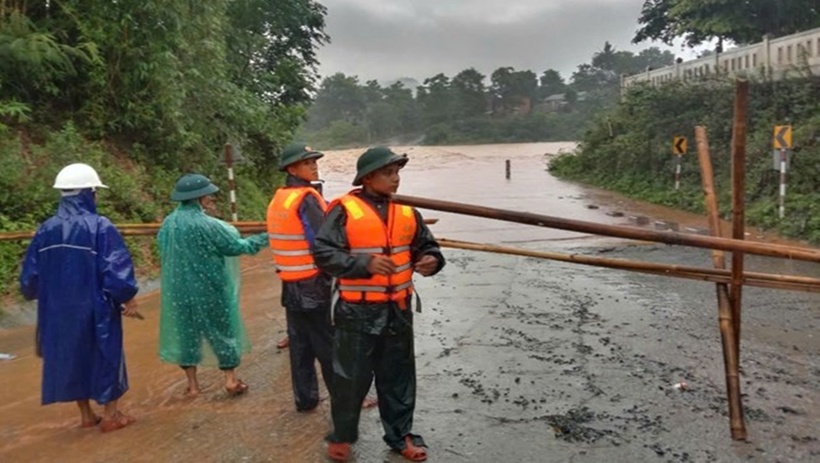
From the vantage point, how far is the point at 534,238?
43.8 ft

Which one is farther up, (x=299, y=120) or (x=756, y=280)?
(x=299, y=120)

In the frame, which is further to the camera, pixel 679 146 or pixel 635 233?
pixel 679 146

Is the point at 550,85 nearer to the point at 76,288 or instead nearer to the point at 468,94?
the point at 468,94

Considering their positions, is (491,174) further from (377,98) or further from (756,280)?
(377,98)

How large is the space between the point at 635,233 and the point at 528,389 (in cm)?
179

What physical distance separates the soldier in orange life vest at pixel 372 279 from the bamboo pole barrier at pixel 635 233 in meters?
0.15

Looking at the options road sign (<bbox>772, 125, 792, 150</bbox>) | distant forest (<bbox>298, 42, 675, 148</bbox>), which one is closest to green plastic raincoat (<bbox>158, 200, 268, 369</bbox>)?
road sign (<bbox>772, 125, 792, 150</bbox>)

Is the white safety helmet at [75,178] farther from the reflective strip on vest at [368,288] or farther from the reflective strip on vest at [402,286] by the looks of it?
the reflective strip on vest at [402,286]

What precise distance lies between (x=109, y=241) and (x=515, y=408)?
2.79 m

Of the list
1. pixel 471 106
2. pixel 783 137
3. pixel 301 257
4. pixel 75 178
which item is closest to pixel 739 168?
pixel 301 257

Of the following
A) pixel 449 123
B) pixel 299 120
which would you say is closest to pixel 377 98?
pixel 449 123

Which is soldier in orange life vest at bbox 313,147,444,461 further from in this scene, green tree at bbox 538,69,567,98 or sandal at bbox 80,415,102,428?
green tree at bbox 538,69,567,98

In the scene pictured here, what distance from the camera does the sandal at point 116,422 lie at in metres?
4.08

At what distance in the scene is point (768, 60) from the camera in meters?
17.9
